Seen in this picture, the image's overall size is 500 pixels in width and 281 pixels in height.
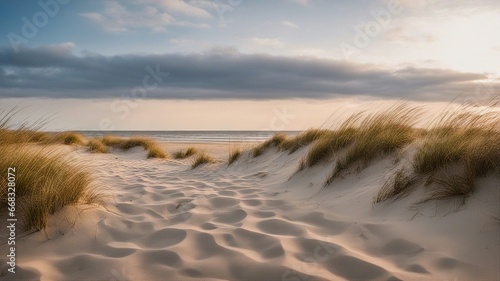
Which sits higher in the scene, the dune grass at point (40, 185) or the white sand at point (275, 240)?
the dune grass at point (40, 185)

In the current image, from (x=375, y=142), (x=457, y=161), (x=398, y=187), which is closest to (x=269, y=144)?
(x=375, y=142)

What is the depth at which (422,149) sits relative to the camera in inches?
136

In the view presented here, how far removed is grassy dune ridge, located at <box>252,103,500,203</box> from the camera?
2.79 meters

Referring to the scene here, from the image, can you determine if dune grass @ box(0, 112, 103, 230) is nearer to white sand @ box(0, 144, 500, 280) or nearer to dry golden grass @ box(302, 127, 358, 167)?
white sand @ box(0, 144, 500, 280)

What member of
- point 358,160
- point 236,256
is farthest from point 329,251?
point 358,160

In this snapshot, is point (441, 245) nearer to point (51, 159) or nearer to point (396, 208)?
point (396, 208)

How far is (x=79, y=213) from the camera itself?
3082 mm

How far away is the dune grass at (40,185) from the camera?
279cm

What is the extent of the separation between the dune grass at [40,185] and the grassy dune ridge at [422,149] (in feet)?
8.99

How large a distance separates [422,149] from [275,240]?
1.83 m

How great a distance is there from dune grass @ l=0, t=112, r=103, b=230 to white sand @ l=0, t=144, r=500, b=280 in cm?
13

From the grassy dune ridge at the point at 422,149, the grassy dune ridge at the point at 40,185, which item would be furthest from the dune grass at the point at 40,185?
the grassy dune ridge at the point at 422,149

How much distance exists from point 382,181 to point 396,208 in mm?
671

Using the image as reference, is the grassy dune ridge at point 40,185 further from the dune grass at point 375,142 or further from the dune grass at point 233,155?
the dune grass at point 233,155
